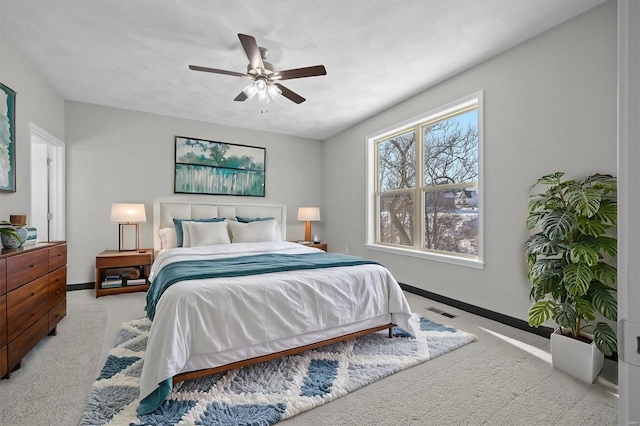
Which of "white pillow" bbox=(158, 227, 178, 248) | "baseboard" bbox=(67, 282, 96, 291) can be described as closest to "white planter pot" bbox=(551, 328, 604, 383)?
"white pillow" bbox=(158, 227, 178, 248)

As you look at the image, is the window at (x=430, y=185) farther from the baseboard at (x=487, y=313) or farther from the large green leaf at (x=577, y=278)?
the large green leaf at (x=577, y=278)

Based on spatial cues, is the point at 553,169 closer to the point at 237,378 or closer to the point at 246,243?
the point at 237,378

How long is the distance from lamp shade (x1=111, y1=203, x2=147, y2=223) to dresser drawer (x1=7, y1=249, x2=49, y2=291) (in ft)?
4.85

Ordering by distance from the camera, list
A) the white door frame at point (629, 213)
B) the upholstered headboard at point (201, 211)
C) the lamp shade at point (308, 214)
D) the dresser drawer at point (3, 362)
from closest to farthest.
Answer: the white door frame at point (629, 213) → the dresser drawer at point (3, 362) → the upholstered headboard at point (201, 211) → the lamp shade at point (308, 214)

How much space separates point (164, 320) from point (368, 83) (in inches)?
122

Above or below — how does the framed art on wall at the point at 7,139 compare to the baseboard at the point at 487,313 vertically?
above

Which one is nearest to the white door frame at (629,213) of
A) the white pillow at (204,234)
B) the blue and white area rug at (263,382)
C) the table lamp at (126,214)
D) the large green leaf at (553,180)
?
the blue and white area rug at (263,382)

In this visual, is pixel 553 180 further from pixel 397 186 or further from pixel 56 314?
pixel 56 314

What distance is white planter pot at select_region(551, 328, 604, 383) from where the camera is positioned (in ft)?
6.18

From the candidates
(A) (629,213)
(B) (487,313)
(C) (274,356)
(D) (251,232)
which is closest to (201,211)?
(D) (251,232)

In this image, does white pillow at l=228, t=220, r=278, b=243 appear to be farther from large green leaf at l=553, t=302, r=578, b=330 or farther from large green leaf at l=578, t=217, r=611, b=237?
large green leaf at l=578, t=217, r=611, b=237

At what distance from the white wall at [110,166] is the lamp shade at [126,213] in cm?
44

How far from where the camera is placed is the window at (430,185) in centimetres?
328

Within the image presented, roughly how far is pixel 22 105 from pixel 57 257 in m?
1.54
